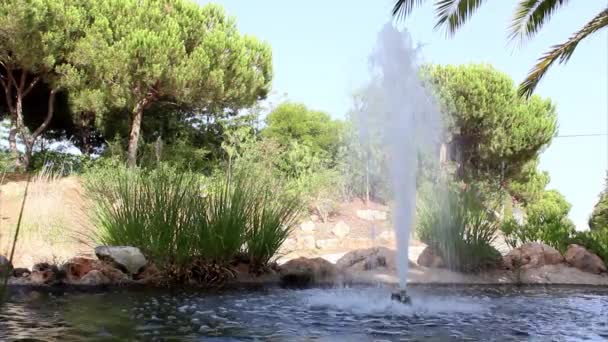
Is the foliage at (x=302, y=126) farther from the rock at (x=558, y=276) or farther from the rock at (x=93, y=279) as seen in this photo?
the rock at (x=93, y=279)

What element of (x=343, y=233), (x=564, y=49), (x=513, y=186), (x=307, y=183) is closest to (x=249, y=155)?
(x=307, y=183)

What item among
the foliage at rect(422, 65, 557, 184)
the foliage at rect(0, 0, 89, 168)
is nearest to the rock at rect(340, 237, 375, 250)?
the foliage at rect(422, 65, 557, 184)

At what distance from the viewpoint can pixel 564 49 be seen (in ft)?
28.0

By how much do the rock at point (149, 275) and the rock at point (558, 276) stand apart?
486 cm

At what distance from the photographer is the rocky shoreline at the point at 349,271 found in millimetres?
6309

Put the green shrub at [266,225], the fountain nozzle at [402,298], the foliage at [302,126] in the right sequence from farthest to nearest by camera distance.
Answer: the foliage at [302,126]
the green shrub at [266,225]
the fountain nozzle at [402,298]

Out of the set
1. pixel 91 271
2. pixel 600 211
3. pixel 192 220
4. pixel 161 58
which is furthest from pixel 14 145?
Result: pixel 600 211

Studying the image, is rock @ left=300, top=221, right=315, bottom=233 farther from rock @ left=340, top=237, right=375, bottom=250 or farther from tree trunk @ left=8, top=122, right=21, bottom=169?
tree trunk @ left=8, top=122, right=21, bottom=169

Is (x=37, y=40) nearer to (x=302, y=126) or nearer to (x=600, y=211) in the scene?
(x=302, y=126)

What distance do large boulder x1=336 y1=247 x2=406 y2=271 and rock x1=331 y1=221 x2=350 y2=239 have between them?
19.4 feet

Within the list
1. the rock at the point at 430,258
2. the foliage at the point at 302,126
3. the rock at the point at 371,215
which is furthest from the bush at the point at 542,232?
the foliage at the point at 302,126

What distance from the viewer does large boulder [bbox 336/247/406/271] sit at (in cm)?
825

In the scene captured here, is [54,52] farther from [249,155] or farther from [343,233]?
[343,233]

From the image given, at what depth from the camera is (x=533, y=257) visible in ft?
28.3
